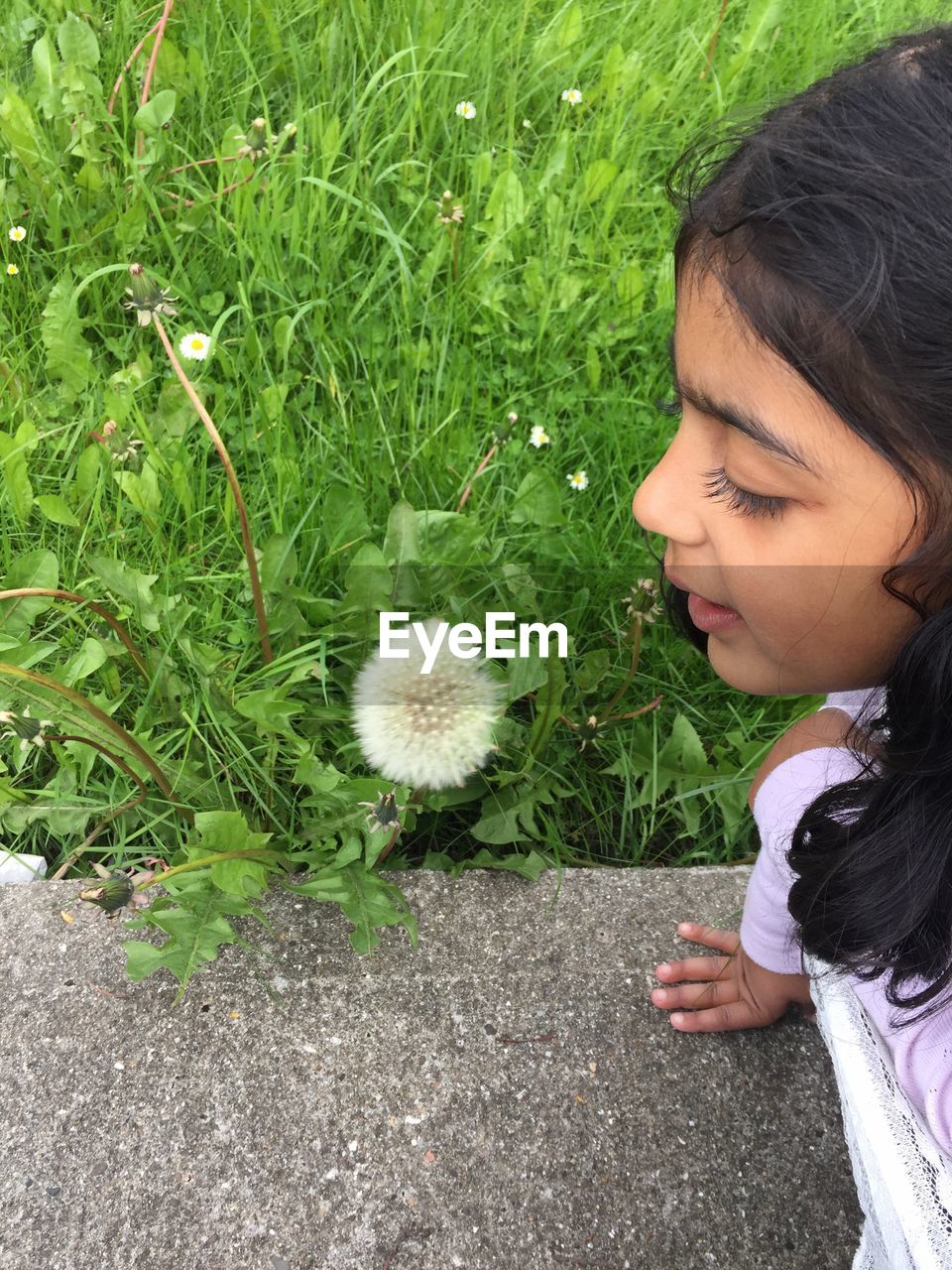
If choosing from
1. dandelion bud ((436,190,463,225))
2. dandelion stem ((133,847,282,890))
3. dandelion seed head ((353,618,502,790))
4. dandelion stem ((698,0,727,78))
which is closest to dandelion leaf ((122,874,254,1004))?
dandelion stem ((133,847,282,890))

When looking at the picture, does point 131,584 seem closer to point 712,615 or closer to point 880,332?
point 712,615

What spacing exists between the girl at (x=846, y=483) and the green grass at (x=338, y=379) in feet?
1.49

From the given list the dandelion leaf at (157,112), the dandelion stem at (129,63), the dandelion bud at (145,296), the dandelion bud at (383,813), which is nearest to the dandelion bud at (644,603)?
the dandelion bud at (383,813)

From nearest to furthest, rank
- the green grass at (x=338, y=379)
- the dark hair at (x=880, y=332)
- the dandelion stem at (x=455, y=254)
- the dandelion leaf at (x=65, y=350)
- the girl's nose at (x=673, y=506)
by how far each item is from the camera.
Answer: the dark hair at (x=880, y=332) < the girl's nose at (x=673, y=506) < the green grass at (x=338, y=379) < the dandelion leaf at (x=65, y=350) < the dandelion stem at (x=455, y=254)

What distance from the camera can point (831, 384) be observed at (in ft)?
2.63

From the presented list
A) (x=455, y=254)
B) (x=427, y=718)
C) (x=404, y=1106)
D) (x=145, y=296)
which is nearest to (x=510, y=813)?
(x=427, y=718)

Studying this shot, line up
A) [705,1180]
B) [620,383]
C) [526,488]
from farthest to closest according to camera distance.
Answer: [620,383] < [526,488] < [705,1180]

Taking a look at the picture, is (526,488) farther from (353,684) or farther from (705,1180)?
(705,1180)

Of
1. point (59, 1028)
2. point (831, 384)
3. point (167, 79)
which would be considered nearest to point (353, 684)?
point (59, 1028)

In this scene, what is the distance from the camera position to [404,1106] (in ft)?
3.62

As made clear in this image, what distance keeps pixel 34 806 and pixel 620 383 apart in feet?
3.75

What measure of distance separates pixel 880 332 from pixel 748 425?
0.12 meters

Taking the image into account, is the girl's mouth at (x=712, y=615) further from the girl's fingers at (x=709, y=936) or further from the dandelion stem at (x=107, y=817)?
the dandelion stem at (x=107, y=817)

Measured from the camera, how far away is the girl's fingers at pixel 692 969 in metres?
1.24
